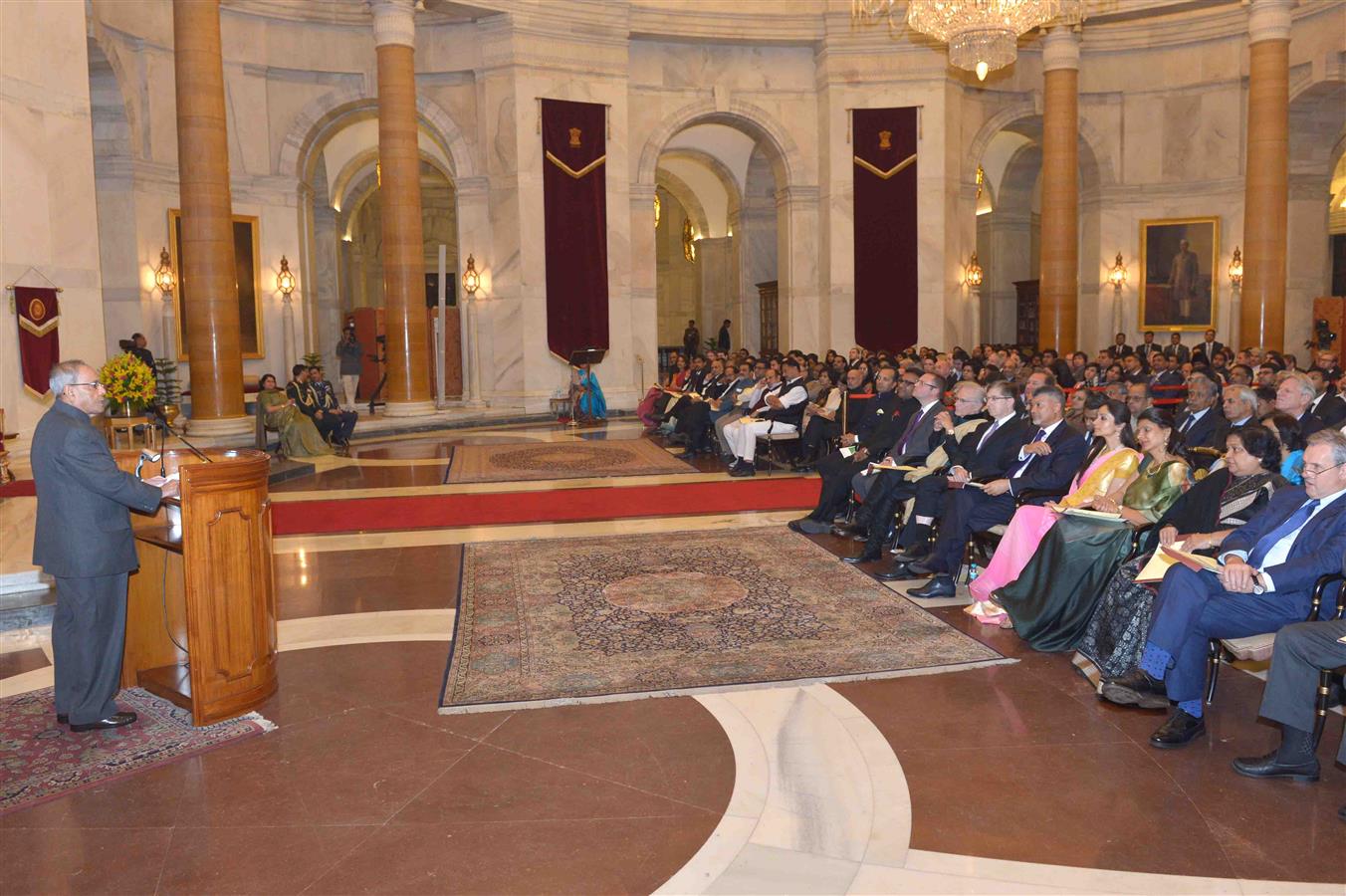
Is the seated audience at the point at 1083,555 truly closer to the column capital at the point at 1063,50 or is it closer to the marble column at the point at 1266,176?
the marble column at the point at 1266,176

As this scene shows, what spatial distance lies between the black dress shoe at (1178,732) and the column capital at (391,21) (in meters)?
16.1

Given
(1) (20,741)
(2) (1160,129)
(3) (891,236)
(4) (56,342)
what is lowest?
(1) (20,741)

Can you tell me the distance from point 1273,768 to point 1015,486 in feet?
9.00

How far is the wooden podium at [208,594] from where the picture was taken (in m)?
4.49

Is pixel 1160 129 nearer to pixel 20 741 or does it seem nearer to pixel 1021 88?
pixel 1021 88

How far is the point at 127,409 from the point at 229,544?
800cm

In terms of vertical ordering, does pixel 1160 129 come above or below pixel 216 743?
above

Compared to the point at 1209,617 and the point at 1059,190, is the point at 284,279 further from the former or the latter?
the point at 1209,617

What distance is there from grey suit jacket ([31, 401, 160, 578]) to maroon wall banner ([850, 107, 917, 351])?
17.2 metres

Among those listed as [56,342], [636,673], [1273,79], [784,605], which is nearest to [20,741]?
[636,673]

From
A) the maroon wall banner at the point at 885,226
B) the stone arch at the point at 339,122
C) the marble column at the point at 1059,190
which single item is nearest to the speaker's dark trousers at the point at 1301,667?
the marble column at the point at 1059,190

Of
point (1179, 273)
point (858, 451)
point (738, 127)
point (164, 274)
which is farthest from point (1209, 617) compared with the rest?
point (1179, 273)

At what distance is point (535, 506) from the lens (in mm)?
10016

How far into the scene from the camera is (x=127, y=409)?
11484 mm
